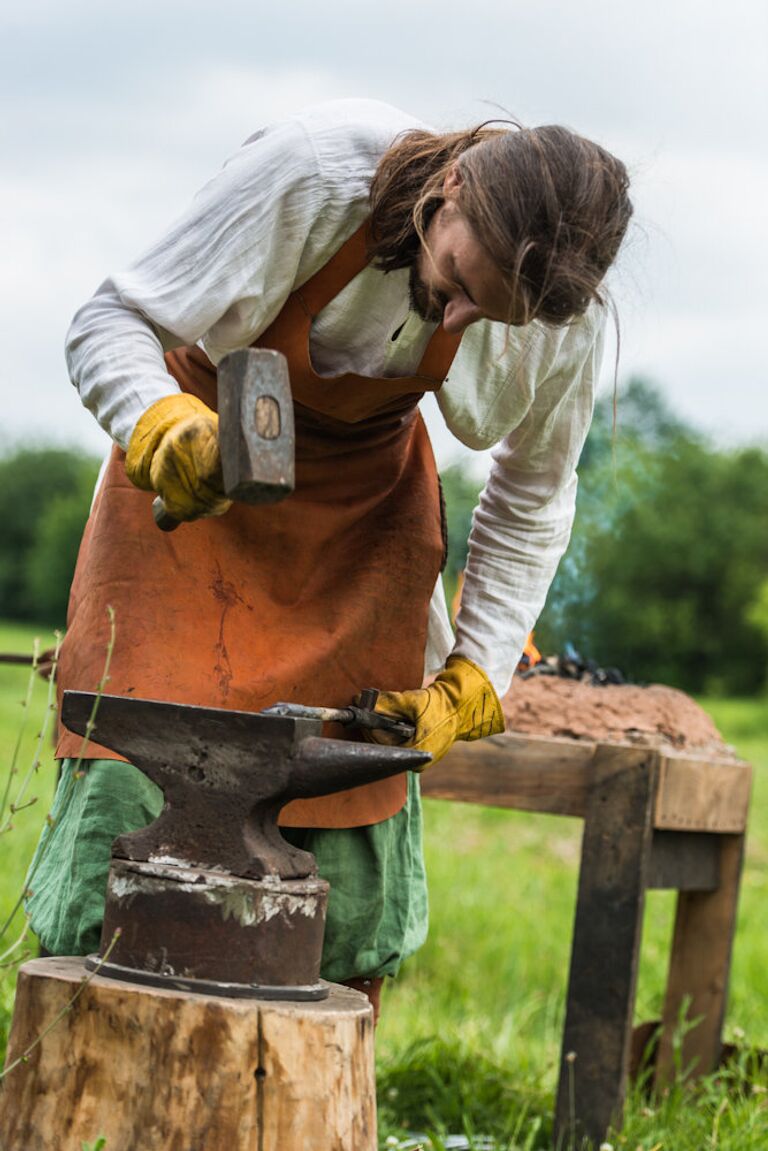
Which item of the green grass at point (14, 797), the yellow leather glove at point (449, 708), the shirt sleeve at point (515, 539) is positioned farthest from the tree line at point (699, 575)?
the yellow leather glove at point (449, 708)

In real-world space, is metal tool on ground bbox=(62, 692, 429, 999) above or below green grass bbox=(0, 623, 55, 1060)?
above

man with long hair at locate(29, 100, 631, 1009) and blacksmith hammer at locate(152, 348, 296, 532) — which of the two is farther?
man with long hair at locate(29, 100, 631, 1009)

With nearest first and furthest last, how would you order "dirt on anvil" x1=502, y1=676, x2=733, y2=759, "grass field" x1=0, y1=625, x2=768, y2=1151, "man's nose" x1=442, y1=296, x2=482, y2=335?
"man's nose" x1=442, y1=296, x2=482, y2=335, "grass field" x1=0, y1=625, x2=768, y2=1151, "dirt on anvil" x1=502, y1=676, x2=733, y2=759

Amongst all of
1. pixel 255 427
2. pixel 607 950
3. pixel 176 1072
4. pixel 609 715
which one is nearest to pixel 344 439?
pixel 255 427

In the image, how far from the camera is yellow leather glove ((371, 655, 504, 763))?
2770 millimetres

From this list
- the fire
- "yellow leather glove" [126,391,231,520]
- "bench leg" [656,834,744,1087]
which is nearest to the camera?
"yellow leather glove" [126,391,231,520]

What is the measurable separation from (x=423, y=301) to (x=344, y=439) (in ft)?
1.22

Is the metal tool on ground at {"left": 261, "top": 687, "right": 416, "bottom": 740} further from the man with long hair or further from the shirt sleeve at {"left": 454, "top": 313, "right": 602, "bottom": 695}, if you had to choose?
the shirt sleeve at {"left": 454, "top": 313, "right": 602, "bottom": 695}

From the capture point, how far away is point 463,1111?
12.9 feet

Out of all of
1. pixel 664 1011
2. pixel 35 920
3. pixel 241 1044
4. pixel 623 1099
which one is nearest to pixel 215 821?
pixel 241 1044

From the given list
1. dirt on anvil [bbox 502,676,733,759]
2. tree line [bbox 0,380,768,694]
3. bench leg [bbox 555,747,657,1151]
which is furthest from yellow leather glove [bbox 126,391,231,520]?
tree line [bbox 0,380,768,694]

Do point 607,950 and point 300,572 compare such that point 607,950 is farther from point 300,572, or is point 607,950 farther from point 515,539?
point 300,572

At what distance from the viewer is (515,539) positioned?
306cm

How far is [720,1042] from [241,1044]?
2.89m
